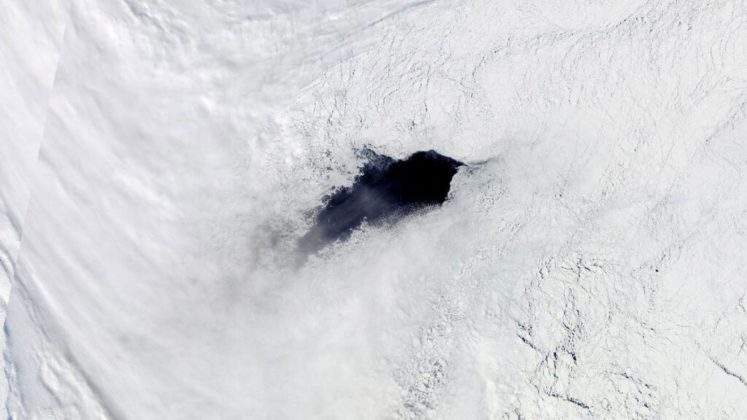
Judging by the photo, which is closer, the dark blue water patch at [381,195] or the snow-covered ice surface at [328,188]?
the snow-covered ice surface at [328,188]

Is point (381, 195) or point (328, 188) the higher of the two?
point (328, 188)

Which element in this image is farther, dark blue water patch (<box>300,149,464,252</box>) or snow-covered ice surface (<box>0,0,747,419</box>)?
dark blue water patch (<box>300,149,464,252</box>)

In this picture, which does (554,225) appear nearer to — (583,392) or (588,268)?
(588,268)

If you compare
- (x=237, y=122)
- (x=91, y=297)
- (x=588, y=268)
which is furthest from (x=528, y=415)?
(x=91, y=297)

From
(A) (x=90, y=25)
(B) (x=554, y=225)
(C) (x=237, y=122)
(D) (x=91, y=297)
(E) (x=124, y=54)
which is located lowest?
(B) (x=554, y=225)
